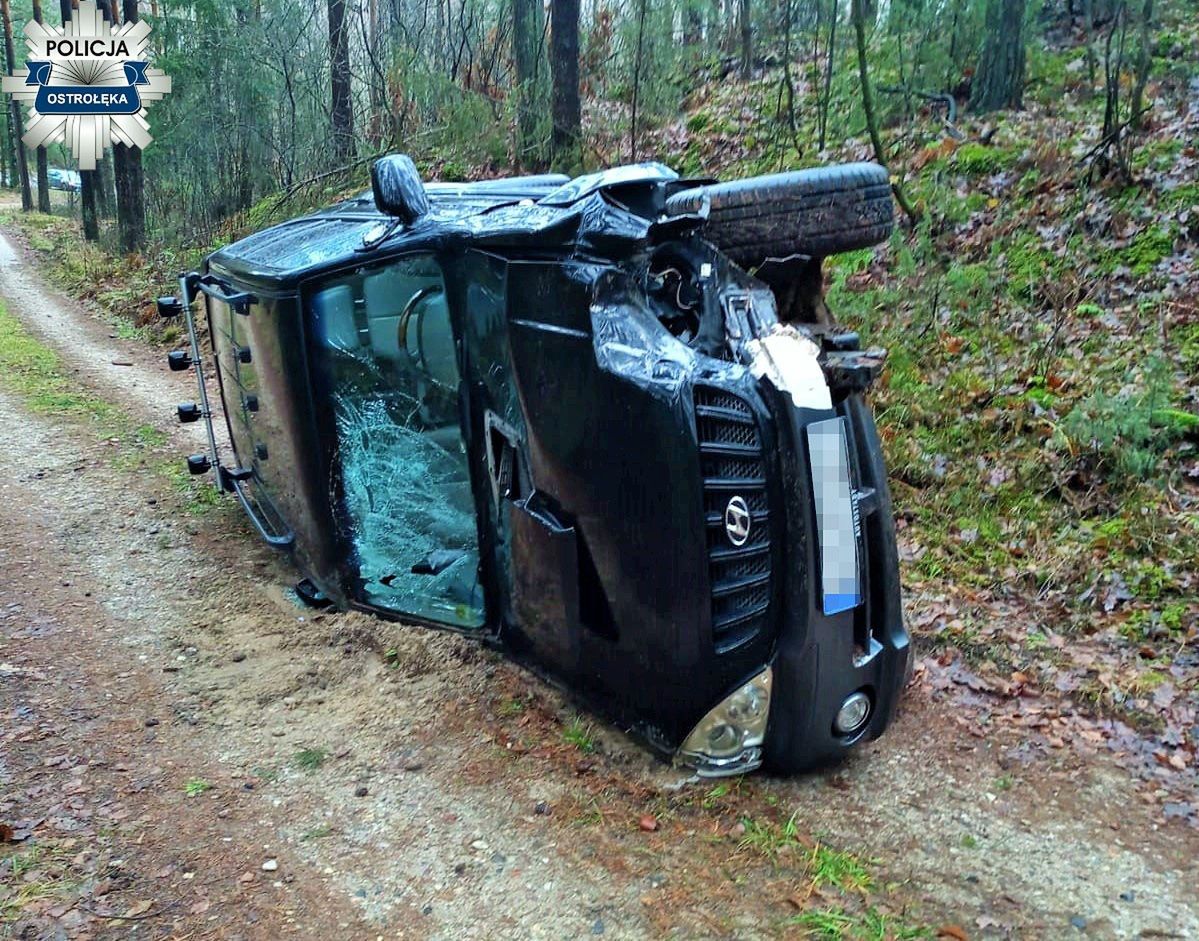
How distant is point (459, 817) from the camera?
350 cm

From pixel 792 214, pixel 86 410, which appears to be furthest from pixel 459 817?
pixel 86 410

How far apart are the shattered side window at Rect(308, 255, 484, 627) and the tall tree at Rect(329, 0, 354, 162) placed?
520 inches

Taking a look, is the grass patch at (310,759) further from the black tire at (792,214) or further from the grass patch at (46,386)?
the grass patch at (46,386)

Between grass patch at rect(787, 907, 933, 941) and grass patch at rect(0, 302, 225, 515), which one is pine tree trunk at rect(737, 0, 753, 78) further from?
grass patch at rect(787, 907, 933, 941)

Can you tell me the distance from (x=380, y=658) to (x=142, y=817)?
129 cm

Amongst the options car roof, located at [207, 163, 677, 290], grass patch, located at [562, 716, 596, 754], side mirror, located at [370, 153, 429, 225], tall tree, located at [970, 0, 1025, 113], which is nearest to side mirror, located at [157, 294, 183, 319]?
car roof, located at [207, 163, 677, 290]

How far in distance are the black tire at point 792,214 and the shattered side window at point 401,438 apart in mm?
1276

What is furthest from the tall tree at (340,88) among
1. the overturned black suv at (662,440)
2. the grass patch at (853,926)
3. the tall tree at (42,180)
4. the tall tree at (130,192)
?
the tall tree at (42,180)

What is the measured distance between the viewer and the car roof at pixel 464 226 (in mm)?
3453

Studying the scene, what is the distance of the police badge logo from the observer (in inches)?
786

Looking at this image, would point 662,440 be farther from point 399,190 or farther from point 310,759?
point 310,759

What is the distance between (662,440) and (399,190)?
184cm

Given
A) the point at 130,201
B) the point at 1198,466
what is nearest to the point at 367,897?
the point at 1198,466

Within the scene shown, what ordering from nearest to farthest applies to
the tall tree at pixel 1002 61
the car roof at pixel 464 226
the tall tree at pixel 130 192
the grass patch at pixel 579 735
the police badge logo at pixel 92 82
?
1. the car roof at pixel 464 226
2. the grass patch at pixel 579 735
3. the tall tree at pixel 1002 61
4. the police badge logo at pixel 92 82
5. the tall tree at pixel 130 192
